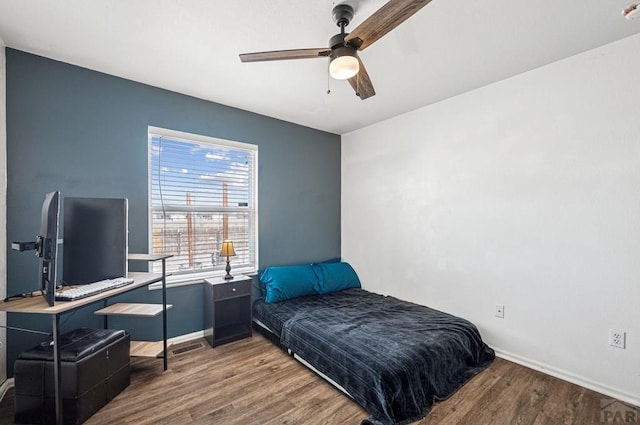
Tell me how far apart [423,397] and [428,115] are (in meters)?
2.78

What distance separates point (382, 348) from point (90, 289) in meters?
2.10

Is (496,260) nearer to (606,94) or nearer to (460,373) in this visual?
(460,373)

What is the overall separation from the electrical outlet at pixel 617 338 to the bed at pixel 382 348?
86 cm

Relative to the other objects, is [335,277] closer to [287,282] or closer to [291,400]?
[287,282]

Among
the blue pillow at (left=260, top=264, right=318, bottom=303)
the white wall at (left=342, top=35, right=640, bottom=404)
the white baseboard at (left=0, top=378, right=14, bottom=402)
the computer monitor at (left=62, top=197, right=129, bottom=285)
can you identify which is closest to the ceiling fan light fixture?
the white wall at (left=342, top=35, right=640, bottom=404)

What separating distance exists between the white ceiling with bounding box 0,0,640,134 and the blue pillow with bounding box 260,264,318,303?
80.9 inches

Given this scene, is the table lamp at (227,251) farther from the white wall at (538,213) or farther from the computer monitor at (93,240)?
the white wall at (538,213)

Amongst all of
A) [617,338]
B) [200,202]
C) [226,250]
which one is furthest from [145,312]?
[617,338]

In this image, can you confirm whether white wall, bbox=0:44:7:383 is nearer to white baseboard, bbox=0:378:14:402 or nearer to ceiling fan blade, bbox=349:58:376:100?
white baseboard, bbox=0:378:14:402

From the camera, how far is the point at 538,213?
94.4 inches

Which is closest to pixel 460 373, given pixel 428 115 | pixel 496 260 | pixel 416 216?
pixel 496 260

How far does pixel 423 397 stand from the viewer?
1.93m

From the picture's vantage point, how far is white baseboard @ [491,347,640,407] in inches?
77.7

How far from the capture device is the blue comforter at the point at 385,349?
1.84 metres
